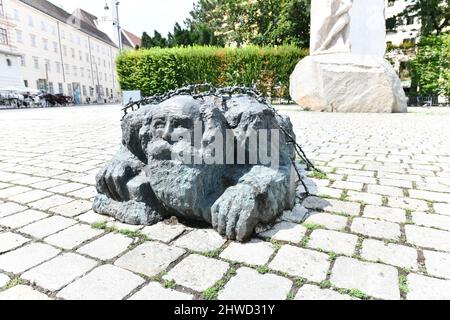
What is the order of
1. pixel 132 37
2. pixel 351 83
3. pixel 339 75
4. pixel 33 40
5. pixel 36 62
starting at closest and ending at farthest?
pixel 339 75
pixel 351 83
pixel 33 40
pixel 36 62
pixel 132 37

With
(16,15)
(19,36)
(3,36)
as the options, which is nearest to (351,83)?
(3,36)

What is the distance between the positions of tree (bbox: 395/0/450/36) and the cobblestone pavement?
22.1m

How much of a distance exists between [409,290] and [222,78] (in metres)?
16.6

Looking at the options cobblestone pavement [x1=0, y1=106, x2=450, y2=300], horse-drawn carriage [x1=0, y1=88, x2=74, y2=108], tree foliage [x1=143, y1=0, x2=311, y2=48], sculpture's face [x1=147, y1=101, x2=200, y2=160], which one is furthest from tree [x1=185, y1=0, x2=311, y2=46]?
sculpture's face [x1=147, y1=101, x2=200, y2=160]

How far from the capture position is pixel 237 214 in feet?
7.14

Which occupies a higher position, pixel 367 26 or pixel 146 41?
pixel 146 41

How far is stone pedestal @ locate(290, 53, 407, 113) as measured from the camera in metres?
10.5

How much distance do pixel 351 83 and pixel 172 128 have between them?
9842 mm

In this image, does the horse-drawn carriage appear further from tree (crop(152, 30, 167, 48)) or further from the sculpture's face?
the sculpture's face

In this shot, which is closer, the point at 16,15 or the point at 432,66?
the point at 432,66

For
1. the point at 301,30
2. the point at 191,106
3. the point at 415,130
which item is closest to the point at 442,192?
the point at 191,106

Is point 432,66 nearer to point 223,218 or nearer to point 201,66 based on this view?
point 201,66

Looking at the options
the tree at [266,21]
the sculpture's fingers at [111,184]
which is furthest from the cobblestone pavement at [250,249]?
the tree at [266,21]

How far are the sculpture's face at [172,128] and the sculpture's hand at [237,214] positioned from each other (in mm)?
470
